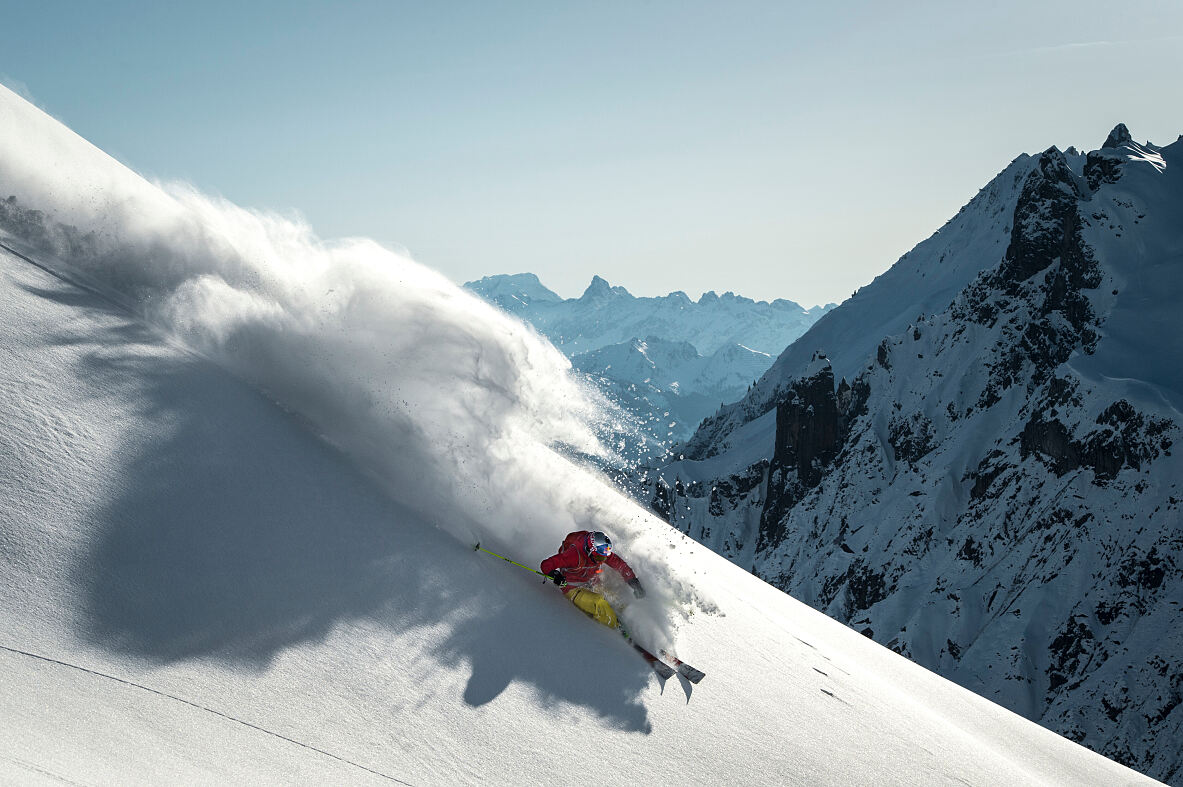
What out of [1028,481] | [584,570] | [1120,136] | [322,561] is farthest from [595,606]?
[1120,136]

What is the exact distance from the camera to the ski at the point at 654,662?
10203 mm

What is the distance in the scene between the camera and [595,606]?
10984 millimetres

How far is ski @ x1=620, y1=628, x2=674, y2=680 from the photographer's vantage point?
1020 centimetres

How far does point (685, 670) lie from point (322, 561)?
4.82m

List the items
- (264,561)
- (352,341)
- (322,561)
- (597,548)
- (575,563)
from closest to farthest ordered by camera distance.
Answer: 1. (264,561)
2. (322,561)
3. (597,548)
4. (575,563)
5. (352,341)

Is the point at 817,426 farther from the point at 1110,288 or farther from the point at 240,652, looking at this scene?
Answer: the point at 240,652

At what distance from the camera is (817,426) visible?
146750 millimetres

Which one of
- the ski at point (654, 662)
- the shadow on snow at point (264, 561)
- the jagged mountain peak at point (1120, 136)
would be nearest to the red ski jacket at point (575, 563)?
the shadow on snow at point (264, 561)

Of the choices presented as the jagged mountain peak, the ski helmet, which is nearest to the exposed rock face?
the jagged mountain peak

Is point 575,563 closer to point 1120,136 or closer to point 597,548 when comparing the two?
point 597,548

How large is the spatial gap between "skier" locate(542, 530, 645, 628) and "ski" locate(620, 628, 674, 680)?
30 cm

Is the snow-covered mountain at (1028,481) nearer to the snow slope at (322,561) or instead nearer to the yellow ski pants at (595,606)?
the snow slope at (322,561)

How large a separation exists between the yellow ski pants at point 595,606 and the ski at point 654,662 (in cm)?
26

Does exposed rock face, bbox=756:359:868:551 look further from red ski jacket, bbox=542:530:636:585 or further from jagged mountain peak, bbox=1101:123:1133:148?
red ski jacket, bbox=542:530:636:585
